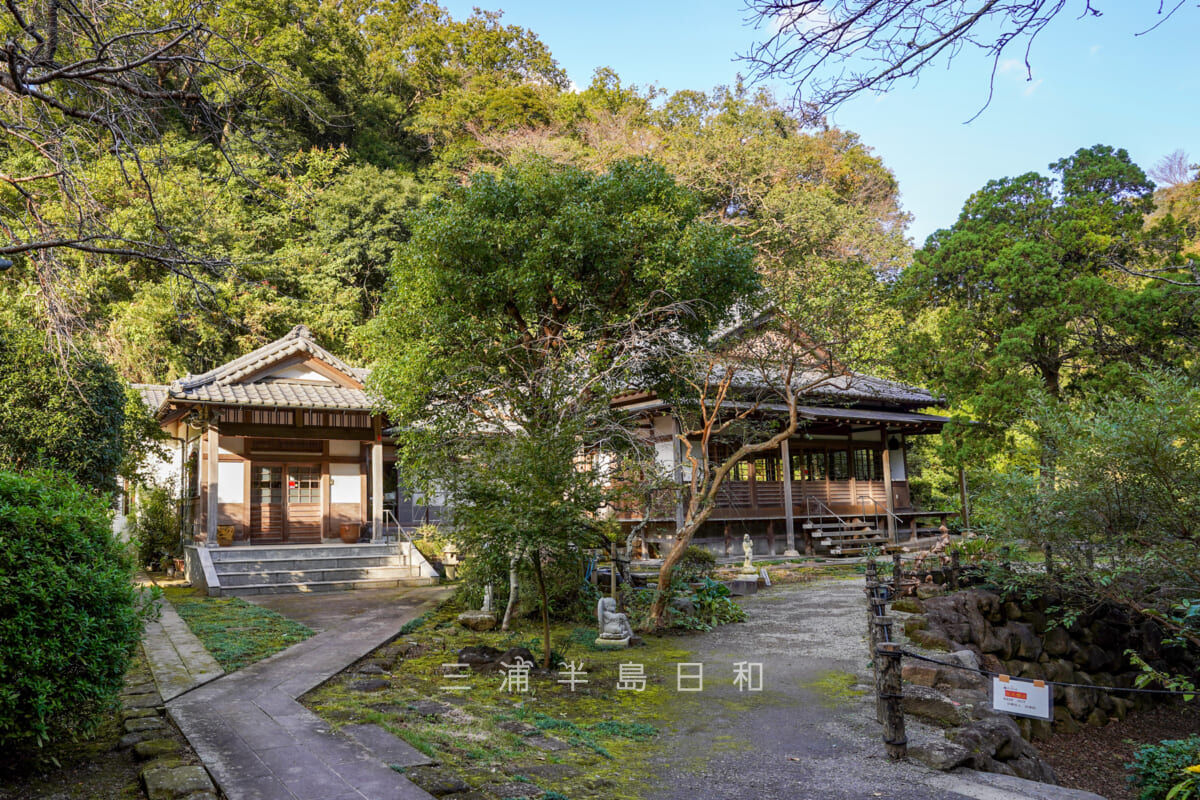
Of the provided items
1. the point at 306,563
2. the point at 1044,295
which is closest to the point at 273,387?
the point at 306,563

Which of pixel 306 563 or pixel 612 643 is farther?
pixel 306 563

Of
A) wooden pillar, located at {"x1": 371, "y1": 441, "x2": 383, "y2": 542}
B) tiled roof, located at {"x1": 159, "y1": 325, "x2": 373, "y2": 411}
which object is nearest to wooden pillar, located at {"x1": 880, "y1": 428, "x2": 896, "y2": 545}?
wooden pillar, located at {"x1": 371, "y1": 441, "x2": 383, "y2": 542}

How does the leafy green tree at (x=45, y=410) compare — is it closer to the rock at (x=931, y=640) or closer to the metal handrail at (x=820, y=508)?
the rock at (x=931, y=640)

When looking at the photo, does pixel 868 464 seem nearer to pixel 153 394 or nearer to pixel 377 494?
pixel 377 494

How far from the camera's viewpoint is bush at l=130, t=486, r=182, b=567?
747 inches

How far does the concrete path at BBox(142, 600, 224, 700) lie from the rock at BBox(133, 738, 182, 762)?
1.10 meters

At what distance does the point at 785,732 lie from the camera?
6465mm

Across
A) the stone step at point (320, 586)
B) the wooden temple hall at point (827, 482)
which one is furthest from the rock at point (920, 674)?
the stone step at point (320, 586)

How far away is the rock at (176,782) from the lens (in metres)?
4.28

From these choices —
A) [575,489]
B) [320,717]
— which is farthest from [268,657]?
[575,489]

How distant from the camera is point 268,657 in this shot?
28.0ft

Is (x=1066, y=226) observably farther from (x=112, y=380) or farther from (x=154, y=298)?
(x=154, y=298)

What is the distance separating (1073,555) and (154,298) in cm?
2555

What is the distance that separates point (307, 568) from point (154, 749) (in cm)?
1214
